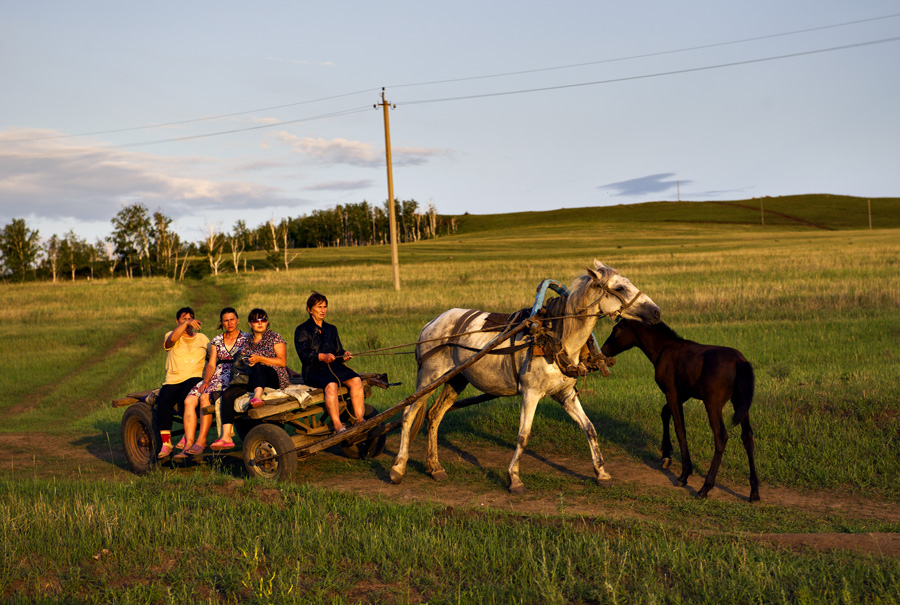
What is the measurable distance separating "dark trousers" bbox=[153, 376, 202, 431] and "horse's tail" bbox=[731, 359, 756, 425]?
6.73m

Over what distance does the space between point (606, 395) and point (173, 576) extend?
8181mm

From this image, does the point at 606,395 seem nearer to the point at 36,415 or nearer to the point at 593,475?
the point at 593,475

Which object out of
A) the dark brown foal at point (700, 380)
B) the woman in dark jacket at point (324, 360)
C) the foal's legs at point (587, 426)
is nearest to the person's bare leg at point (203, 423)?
the woman in dark jacket at point (324, 360)

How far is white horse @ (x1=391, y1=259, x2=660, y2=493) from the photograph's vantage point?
7285 mm

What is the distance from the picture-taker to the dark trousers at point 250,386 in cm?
869

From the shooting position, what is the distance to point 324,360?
8.54 m

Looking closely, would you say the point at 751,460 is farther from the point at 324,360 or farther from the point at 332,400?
the point at 324,360

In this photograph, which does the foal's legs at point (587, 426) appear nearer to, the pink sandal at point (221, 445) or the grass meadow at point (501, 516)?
the grass meadow at point (501, 516)

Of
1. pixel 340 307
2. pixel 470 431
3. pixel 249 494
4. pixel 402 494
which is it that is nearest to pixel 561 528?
pixel 402 494

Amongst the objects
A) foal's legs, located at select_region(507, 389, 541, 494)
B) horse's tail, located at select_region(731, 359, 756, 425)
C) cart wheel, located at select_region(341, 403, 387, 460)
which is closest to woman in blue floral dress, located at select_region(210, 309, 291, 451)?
cart wheel, located at select_region(341, 403, 387, 460)

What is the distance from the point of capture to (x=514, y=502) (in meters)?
7.43

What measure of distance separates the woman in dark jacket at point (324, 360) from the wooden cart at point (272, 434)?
17cm

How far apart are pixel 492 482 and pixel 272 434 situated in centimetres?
266

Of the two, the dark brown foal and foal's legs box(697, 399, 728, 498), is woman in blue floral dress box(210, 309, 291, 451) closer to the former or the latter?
the dark brown foal
